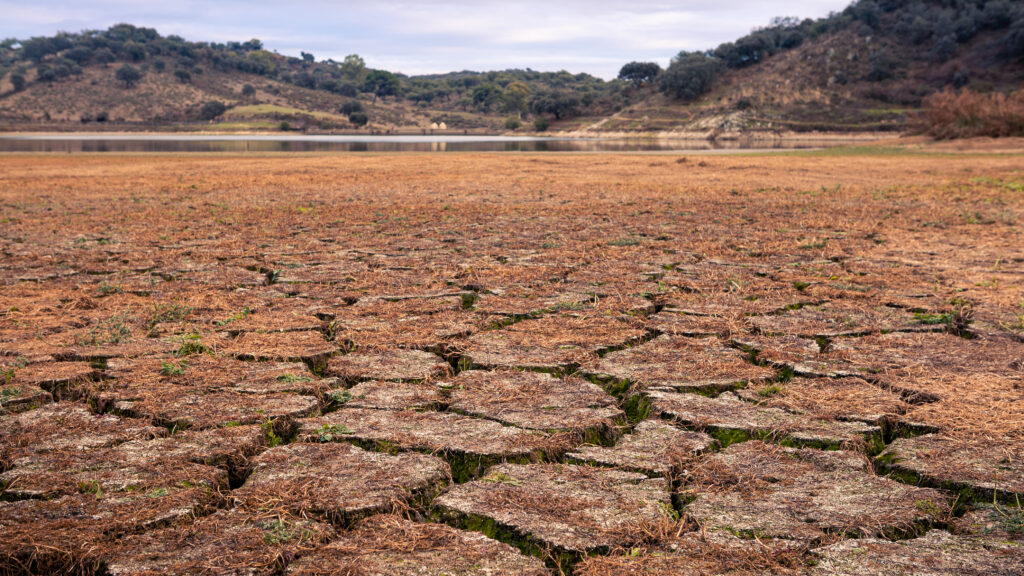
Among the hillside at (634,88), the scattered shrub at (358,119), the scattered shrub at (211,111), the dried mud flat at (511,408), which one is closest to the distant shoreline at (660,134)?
the hillside at (634,88)

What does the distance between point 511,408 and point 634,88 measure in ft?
424

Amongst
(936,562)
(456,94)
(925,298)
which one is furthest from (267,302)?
(456,94)

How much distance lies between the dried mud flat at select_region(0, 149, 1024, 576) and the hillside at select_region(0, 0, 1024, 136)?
238ft

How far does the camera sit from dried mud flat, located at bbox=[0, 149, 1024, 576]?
219 centimetres

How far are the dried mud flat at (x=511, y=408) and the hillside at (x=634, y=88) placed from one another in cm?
7239

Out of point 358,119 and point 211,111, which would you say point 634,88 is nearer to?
point 358,119

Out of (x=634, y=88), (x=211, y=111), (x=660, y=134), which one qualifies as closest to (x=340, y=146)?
(x=660, y=134)

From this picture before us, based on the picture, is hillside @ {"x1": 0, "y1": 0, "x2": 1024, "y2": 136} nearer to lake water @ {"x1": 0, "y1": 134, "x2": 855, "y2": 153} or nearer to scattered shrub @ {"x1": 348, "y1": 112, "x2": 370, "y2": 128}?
scattered shrub @ {"x1": 348, "y1": 112, "x2": 370, "y2": 128}

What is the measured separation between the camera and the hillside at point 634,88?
3312 inches

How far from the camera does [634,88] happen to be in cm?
12556

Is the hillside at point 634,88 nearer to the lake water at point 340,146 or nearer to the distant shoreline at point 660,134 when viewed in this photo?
the distant shoreline at point 660,134

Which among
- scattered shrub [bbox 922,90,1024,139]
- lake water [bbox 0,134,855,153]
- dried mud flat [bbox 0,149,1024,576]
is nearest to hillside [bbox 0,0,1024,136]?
lake water [bbox 0,134,855,153]

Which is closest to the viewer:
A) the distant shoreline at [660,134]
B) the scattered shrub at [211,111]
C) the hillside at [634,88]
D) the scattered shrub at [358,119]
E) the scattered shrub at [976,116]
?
the scattered shrub at [976,116]

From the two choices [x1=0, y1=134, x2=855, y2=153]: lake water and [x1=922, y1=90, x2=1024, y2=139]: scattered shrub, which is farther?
A: [x1=0, y1=134, x2=855, y2=153]: lake water
